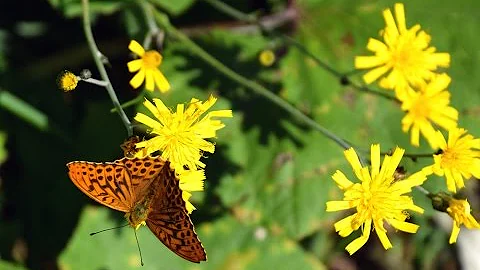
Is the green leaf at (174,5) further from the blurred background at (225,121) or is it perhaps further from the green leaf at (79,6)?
the green leaf at (79,6)

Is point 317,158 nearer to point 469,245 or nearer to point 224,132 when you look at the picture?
point 224,132

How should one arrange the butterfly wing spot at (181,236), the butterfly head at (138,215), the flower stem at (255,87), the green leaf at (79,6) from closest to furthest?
1. the butterfly wing spot at (181,236)
2. the butterfly head at (138,215)
3. the flower stem at (255,87)
4. the green leaf at (79,6)

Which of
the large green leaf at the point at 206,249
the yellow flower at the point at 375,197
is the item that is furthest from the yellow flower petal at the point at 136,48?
the large green leaf at the point at 206,249

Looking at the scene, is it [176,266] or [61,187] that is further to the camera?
[61,187]

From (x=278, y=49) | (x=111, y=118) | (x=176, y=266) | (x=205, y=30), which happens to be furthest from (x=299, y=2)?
(x=176, y=266)

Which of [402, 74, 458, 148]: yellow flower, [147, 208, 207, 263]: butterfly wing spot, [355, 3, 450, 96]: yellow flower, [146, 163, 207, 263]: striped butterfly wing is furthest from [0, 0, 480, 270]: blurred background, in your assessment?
[147, 208, 207, 263]: butterfly wing spot

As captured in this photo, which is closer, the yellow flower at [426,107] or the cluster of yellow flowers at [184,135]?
the cluster of yellow flowers at [184,135]

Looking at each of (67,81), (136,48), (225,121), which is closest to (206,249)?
(225,121)

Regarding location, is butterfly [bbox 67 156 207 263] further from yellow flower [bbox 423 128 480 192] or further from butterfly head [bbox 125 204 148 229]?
yellow flower [bbox 423 128 480 192]
